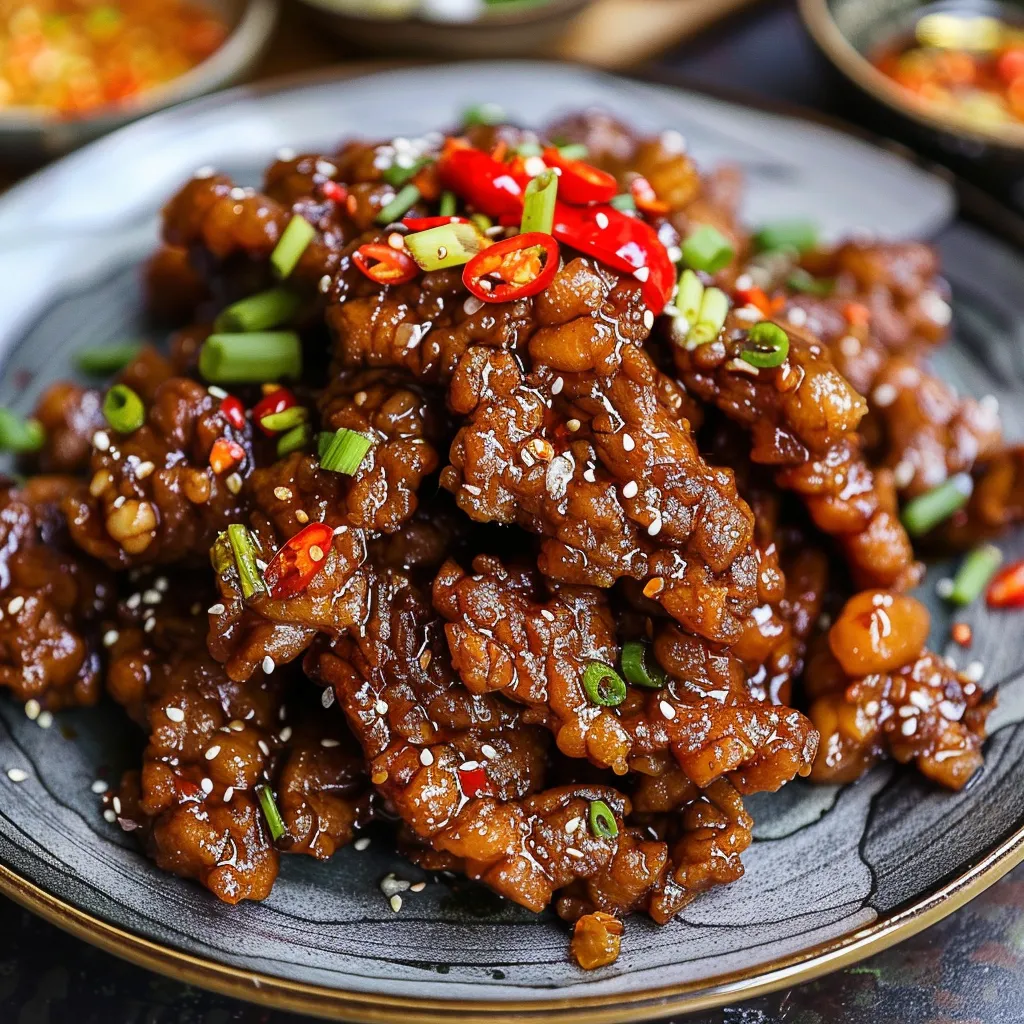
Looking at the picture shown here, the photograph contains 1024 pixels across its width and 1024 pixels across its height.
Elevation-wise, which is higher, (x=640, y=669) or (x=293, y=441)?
(x=293, y=441)

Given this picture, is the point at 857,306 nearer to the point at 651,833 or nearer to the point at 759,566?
the point at 759,566

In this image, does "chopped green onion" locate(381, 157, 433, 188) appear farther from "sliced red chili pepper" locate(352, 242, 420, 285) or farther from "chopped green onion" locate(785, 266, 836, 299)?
"chopped green onion" locate(785, 266, 836, 299)

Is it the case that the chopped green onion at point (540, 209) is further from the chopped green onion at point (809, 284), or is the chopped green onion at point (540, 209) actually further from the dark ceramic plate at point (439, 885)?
the dark ceramic plate at point (439, 885)

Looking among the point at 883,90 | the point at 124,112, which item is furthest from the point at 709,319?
the point at 124,112

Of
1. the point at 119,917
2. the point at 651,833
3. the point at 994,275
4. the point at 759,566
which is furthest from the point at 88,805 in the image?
the point at 994,275

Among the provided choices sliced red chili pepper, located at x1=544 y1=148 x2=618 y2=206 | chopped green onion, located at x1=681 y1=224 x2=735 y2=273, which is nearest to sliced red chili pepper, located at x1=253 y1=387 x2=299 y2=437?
sliced red chili pepper, located at x1=544 y1=148 x2=618 y2=206

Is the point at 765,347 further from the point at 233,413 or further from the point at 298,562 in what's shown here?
the point at 233,413
